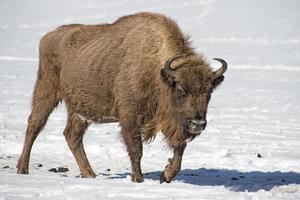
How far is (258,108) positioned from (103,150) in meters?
8.52

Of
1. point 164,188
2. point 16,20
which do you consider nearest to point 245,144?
point 164,188

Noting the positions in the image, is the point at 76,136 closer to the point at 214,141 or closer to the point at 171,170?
the point at 171,170

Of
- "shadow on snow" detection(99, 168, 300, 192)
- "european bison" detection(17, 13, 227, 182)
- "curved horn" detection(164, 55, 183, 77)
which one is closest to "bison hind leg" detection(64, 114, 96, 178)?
"european bison" detection(17, 13, 227, 182)

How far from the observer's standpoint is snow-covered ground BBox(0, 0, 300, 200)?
6742mm

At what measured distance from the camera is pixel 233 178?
9.32 metres

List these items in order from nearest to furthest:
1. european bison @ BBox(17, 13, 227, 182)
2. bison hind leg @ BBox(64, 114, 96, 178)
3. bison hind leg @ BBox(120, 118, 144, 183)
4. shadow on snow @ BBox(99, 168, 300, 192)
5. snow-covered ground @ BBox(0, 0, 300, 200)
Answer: snow-covered ground @ BBox(0, 0, 300, 200) < european bison @ BBox(17, 13, 227, 182) < bison hind leg @ BBox(120, 118, 144, 183) < shadow on snow @ BBox(99, 168, 300, 192) < bison hind leg @ BBox(64, 114, 96, 178)

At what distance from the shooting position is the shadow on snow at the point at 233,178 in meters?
8.75

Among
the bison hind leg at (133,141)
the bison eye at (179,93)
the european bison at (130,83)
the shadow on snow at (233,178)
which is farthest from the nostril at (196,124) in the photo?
the shadow on snow at (233,178)

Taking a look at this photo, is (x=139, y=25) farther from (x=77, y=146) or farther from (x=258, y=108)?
(x=258, y=108)

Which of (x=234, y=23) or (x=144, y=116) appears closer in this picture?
(x=144, y=116)

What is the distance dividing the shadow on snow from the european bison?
899 mm

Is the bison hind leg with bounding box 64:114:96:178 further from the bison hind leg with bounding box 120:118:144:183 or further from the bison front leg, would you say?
the bison front leg

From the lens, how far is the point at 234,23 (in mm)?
49312

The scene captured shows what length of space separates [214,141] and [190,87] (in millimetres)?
5424
